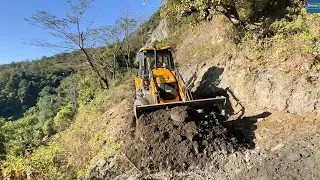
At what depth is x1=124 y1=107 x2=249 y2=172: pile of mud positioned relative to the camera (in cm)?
617

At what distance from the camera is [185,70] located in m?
13.7

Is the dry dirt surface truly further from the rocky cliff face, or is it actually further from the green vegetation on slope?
the green vegetation on slope

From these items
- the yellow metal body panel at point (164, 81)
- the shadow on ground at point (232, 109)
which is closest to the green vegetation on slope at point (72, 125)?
the yellow metal body panel at point (164, 81)

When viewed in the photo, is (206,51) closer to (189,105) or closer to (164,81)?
(164,81)

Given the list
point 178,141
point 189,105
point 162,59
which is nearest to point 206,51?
point 162,59

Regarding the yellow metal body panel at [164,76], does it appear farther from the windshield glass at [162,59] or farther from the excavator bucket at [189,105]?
the excavator bucket at [189,105]

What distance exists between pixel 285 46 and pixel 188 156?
455 centimetres

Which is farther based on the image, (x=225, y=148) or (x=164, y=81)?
(x=164, y=81)

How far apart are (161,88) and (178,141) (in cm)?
261

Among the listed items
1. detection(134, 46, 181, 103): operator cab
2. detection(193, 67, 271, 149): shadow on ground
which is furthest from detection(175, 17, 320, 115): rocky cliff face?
detection(134, 46, 181, 103): operator cab

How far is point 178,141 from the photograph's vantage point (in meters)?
6.52

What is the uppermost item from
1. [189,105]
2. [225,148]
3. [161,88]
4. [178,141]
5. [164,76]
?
[164,76]

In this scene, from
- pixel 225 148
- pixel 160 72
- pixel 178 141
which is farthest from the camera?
pixel 160 72

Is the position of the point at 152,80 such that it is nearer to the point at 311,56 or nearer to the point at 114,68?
the point at 311,56
